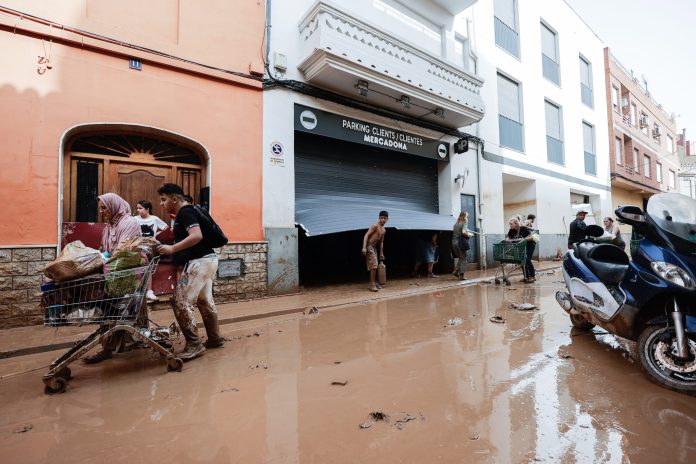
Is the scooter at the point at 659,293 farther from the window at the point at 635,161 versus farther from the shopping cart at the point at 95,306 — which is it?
the window at the point at 635,161

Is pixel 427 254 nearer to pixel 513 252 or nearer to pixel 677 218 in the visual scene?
pixel 513 252

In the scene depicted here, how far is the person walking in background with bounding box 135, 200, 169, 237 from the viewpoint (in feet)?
17.7

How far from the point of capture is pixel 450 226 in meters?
9.01

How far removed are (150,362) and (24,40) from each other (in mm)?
5349

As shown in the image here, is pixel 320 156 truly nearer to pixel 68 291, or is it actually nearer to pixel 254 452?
pixel 68 291

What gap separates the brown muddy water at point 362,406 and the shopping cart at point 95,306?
0.71 feet

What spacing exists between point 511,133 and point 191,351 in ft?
45.6

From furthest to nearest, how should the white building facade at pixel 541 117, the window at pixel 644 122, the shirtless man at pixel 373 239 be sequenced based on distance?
the window at pixel 644 122, the white building facade at pixel 541 117, the shirtless man at pixel 373 239

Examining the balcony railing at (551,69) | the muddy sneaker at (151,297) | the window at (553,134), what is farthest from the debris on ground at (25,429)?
the balcony railing at (551,69)

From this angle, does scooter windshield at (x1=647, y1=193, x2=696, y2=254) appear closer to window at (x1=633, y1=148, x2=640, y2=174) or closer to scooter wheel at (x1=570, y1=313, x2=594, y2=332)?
scooter wheel at (x1=570, y1=313, x2=594, y2=332)

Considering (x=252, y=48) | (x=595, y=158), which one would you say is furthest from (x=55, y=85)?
(x=595, y=158)

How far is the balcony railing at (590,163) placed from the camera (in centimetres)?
1748

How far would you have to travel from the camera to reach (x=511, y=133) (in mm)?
13078

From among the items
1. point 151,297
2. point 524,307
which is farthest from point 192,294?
point 524,307
